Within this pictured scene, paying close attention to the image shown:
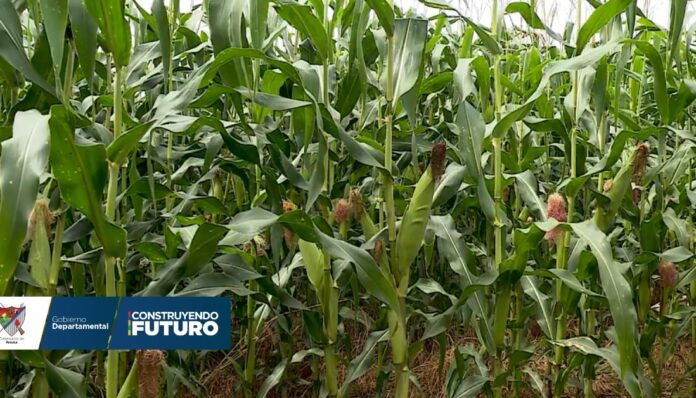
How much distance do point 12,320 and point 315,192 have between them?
76cm

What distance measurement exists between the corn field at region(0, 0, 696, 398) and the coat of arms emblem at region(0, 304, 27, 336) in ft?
0.41

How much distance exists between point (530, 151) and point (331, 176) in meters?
0.79

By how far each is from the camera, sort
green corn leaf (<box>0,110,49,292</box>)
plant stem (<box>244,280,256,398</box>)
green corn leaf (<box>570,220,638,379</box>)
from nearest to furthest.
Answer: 1. green corn leaf (<box>0,110,49,292</box>)
2. green corn leaf (<box>570,220,638,379</box>)
3. plant stem (<box>244,280,256,398</box>)

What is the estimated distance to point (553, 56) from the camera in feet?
10.1

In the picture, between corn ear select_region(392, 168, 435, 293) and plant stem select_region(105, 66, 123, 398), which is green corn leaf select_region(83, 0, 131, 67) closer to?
plant stem select_region(105, 66, 123, 398)

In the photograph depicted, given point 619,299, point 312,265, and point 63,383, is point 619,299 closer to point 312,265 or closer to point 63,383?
point 312,265

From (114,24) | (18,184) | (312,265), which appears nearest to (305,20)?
(114,24)

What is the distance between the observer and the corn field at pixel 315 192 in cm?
138

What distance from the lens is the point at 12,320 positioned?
136 cm

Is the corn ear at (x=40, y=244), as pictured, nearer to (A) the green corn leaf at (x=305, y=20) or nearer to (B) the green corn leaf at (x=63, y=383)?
(B) the green corn leaf at (x=63, y=383)

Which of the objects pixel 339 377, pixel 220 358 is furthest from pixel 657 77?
pixel 220 358

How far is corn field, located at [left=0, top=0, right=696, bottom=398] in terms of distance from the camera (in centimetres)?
138

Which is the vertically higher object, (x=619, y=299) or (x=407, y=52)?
(x=407, y=52)

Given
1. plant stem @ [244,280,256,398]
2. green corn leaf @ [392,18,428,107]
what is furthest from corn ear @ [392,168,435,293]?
plant stem @ [244,280,256,398]
